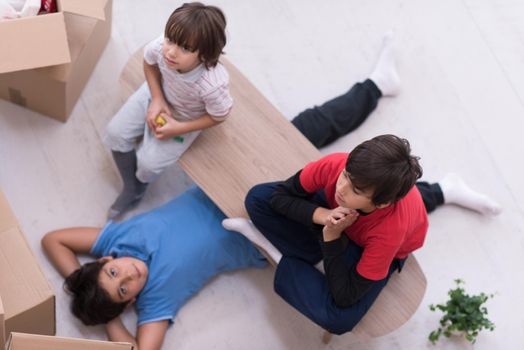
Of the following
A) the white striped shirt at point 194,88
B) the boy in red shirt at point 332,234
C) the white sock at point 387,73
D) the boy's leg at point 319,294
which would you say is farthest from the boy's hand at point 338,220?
the white sock at point 387,73

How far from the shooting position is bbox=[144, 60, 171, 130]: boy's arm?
1838 millimetres

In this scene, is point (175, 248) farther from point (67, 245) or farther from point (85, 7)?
point (85, 7)

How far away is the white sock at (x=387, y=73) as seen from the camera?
2.27 m

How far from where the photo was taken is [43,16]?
1785mm

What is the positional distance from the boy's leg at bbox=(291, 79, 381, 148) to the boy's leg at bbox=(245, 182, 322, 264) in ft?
1.08

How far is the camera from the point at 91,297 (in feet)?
6.13

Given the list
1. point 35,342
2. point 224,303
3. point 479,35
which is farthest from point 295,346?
point 479,35

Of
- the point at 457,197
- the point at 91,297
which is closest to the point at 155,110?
the point at 91,297

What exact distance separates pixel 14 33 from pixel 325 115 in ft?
2.85

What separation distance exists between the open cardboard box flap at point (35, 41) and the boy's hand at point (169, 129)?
0.27m

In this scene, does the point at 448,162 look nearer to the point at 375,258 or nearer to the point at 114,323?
the point at 375,258

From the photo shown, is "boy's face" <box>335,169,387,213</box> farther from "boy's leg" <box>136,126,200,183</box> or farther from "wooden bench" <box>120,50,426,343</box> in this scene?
"boy's leg" <box>136,126,200,183</box>

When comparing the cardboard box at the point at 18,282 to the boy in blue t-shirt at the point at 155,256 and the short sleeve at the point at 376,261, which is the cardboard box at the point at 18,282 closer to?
the boy in blue t-shirt at the point at 155,256

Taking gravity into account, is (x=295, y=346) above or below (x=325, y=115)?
below
